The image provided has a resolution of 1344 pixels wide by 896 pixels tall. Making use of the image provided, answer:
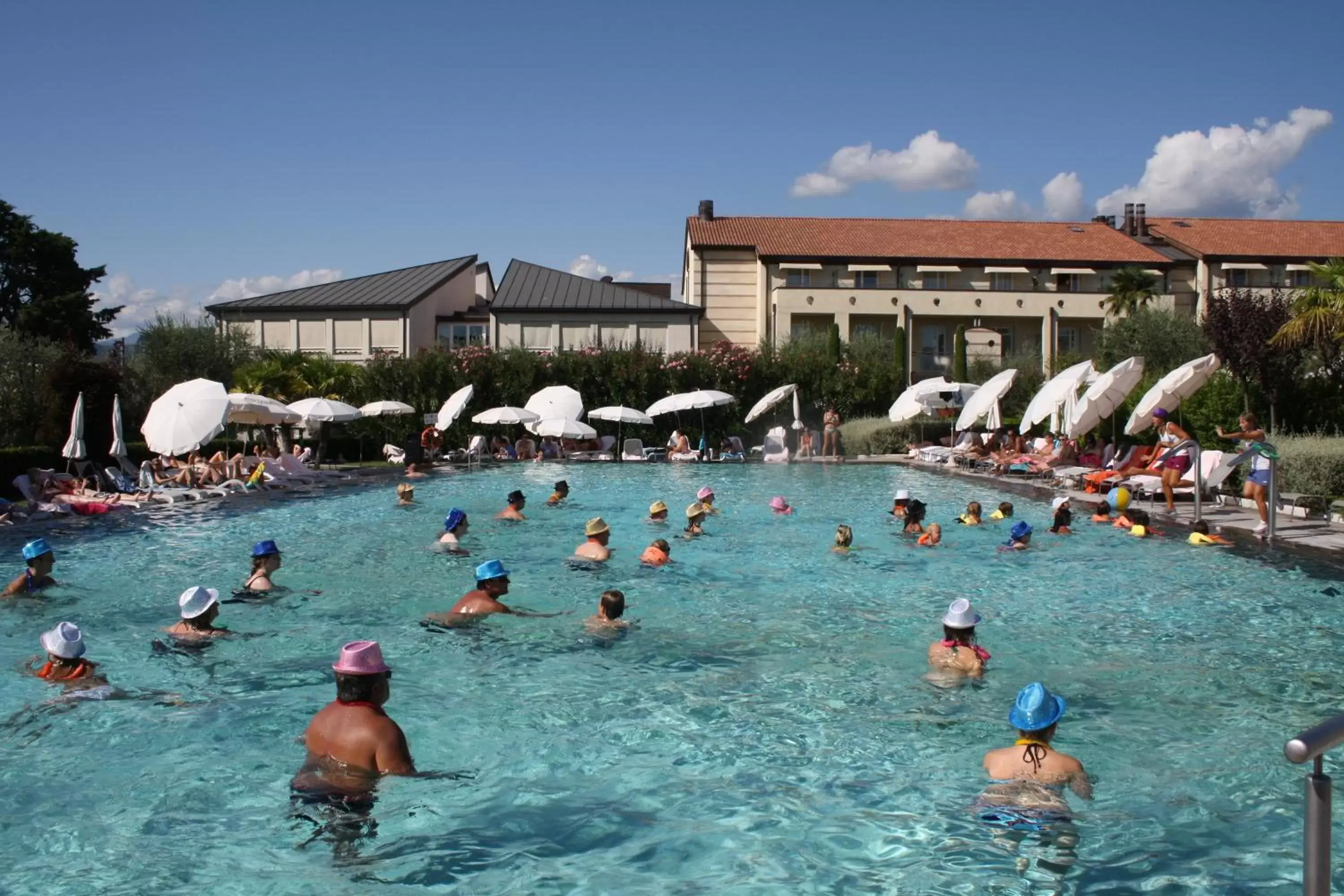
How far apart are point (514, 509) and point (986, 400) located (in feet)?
46.5

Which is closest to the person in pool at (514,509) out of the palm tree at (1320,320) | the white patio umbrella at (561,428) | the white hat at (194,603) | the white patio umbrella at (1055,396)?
the white hat at (194,603)

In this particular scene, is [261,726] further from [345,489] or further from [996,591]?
[345,489]

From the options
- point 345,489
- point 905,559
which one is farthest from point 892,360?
point 905,559

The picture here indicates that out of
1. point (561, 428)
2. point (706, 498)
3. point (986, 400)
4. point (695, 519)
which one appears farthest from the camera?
point (561, 428)

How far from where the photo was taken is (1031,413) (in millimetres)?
21938

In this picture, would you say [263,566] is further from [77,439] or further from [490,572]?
[77,439]

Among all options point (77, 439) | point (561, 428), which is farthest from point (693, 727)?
point (561, 428)

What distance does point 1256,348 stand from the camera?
24078 millimetres

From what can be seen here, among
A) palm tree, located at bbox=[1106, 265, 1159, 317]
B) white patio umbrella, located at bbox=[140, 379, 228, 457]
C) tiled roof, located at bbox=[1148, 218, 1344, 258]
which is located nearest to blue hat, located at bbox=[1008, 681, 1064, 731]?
white patio umbrella, located at bbox=[140, 379, 228, 457]

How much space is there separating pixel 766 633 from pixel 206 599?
5.02 metres

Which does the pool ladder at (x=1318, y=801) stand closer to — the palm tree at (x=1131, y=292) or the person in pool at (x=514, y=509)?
the person in pool at (x=514, y=509)

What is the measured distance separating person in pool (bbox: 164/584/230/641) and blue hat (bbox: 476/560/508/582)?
7.58 feet

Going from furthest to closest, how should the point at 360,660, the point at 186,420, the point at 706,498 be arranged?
the point at 186,420, the point at 706,498, the point at 360,660

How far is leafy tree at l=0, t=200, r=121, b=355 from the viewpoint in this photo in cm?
4847
